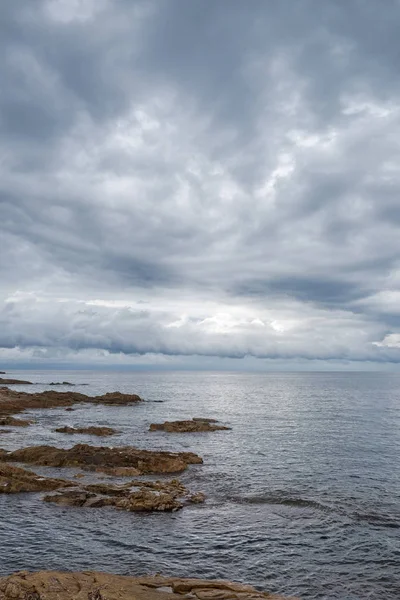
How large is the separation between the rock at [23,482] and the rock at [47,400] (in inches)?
2378

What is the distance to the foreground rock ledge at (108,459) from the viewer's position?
A: 156ft

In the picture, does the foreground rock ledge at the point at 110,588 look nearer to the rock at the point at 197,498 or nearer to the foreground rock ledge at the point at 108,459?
the rock at the point at 197,498

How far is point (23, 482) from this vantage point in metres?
39.8

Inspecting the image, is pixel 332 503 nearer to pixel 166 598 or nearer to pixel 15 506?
pixel 166 598

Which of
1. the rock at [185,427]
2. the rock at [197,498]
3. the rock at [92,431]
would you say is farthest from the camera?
the rock at [185,427]

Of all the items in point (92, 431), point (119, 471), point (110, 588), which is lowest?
point (92, 431)

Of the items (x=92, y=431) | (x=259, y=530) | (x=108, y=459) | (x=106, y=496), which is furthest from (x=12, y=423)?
(x=259, y=530)

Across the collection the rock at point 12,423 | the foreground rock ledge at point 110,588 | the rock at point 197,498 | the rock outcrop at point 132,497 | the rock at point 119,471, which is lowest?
the rock at point 12,423

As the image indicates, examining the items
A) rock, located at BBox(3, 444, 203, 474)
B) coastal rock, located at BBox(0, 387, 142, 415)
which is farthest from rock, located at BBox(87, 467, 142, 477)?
coastal rock, located at BBox(0, 387, 142, 415)

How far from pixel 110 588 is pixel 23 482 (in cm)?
2323

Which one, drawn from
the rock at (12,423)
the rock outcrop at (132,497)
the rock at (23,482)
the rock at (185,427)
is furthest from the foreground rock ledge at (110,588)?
the rock at (12,423)

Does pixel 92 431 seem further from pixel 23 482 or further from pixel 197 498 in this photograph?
pixel 197 498

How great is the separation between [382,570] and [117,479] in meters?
26.1

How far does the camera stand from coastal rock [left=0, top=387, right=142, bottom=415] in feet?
350
